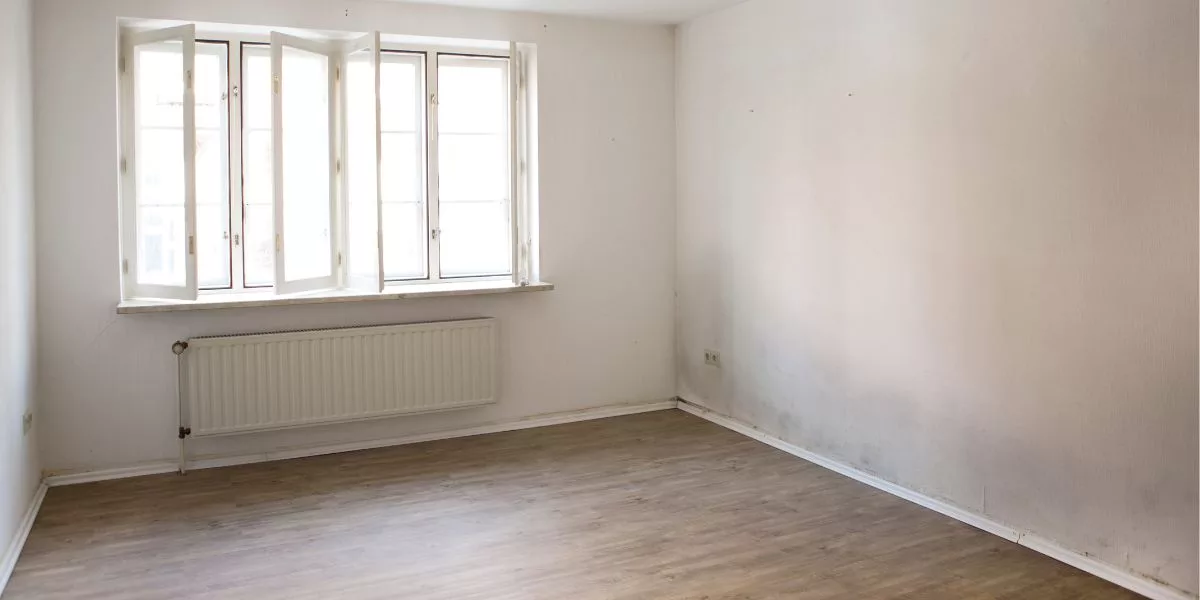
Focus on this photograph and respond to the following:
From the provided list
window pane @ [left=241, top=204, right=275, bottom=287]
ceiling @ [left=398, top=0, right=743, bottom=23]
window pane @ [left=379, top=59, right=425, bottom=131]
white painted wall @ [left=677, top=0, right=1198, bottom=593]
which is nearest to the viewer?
white painted wall @ [left=677, top=0, right=1198, bottom=593]

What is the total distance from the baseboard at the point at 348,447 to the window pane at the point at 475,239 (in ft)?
3.11

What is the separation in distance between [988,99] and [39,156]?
172 inches

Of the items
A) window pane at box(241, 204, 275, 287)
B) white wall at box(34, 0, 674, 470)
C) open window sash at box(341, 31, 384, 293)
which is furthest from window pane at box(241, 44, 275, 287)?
open window sash at box(341, 31, 384, 293)

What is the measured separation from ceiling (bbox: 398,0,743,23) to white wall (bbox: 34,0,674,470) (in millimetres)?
124

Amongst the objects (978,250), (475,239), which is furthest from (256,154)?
(978,250)

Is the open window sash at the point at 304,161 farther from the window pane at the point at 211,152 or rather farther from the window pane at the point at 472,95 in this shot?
the window pane at the point at 472,95

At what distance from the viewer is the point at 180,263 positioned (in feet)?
15.9

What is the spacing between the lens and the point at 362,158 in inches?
204

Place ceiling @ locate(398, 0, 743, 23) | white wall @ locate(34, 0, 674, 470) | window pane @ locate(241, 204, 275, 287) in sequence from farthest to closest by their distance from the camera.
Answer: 1. ceiling @ locate(398, 0, 743, 23)
2. window pane @ locate(241, 204, 275, 287)
3. white wall @ locate(34, 0, 674, 470)

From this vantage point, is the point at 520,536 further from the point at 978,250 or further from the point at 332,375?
the point at 978,250

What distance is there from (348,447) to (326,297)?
879 mm

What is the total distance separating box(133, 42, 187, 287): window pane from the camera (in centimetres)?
473

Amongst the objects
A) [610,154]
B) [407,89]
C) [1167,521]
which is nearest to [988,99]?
[1167,521]

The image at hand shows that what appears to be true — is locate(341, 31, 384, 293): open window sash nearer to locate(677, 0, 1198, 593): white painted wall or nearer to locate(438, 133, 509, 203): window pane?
locate(438, 133, 509, 203): window pane
